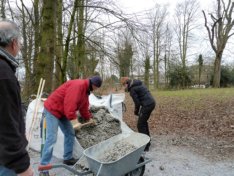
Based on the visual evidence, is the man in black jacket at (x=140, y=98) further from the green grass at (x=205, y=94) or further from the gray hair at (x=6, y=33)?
the green grass at (x=205, y=94)

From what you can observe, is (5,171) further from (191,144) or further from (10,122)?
(191,144)

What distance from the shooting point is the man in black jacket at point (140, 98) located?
18.8ft

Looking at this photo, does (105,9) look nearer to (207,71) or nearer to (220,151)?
(220,151)

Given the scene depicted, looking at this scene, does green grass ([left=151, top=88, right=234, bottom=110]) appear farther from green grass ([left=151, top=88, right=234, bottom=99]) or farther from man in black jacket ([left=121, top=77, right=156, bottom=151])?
man in black jacket ([left=121, top=77, right=156, bottom=151])

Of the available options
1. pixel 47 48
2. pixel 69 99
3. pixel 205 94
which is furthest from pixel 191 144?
pixel 205 94

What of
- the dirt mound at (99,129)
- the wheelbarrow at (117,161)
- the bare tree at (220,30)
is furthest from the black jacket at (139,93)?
the bare tree at (220,30)

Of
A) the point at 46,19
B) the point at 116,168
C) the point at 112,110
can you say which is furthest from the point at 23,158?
the point at 46,19

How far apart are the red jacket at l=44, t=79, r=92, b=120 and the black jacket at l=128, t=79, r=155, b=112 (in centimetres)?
147

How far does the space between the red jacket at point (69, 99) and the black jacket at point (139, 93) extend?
1467 millimetres

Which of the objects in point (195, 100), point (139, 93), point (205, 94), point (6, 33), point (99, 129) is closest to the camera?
point (6, 33)

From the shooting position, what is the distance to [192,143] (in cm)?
644

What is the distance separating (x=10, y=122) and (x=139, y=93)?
4.17m

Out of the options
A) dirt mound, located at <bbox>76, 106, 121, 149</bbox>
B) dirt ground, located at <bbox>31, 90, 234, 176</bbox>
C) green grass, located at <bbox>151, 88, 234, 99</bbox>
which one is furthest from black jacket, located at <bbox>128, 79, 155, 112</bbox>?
green grass, located at <bbox>151, 88, 234, 99</bbox>

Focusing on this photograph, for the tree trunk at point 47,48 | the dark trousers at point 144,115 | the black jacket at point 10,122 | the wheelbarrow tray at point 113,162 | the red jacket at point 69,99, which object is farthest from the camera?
the tree trunk at point 47,48
